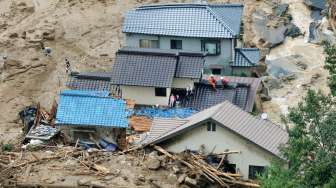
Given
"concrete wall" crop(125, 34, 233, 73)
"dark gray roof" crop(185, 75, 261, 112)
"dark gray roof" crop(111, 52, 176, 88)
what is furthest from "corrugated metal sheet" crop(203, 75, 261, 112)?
"dark gray roof" crop(111, 52, 176, 88)

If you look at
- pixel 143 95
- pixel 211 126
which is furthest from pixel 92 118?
pixel 211 126

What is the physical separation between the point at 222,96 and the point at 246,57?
5.43 metres

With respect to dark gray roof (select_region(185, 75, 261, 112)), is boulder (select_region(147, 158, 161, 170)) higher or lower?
lower

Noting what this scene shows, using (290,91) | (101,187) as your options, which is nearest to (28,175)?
(101,187)

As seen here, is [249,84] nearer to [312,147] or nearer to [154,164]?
[154,164]

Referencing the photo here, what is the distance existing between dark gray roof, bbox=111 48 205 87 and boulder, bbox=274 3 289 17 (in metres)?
13.5

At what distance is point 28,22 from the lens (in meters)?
53.5

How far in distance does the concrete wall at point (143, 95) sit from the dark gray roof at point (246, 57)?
6668 mm

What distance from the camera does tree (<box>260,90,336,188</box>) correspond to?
25.4 meters

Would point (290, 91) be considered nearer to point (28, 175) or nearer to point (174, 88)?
point (174, 88)

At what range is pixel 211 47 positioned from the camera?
44125mm

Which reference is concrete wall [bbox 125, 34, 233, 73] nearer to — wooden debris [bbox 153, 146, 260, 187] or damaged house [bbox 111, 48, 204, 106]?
damaged house [bbox 111, 48, 204, 106]

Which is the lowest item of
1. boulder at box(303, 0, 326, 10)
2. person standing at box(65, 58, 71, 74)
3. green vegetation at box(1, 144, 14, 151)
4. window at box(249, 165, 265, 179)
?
window at box(249, 165, 265, 179)

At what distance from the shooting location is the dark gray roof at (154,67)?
39.6m
